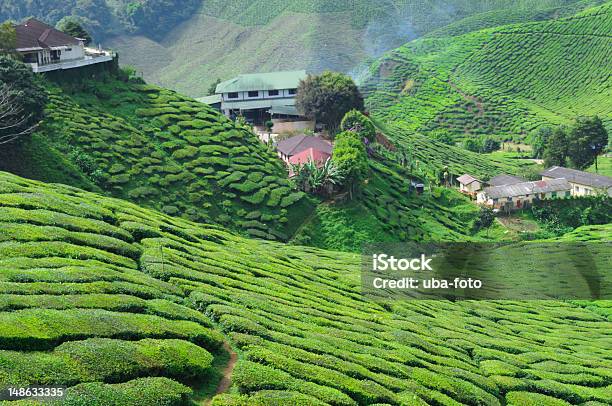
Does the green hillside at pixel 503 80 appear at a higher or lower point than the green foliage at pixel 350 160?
higher

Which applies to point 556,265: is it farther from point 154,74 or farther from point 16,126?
point 154,74

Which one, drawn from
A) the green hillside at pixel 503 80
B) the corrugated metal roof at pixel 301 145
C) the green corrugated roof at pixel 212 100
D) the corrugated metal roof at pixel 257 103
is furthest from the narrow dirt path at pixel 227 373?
the green hillside at pixel 503 80

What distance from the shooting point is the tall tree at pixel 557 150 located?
10844 cm

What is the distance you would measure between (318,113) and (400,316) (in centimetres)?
5366

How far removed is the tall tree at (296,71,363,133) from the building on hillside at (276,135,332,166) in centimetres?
544

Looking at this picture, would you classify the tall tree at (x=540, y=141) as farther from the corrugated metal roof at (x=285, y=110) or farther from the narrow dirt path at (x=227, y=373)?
the narrow dirt path at (x=227, y=373)

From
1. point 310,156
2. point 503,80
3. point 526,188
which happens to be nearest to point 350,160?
point 310,156

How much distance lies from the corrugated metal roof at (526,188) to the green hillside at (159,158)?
27.3 metres

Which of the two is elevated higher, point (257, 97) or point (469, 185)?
point (257, 97)

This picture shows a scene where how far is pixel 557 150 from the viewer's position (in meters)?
108

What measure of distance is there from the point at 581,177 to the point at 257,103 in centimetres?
4612

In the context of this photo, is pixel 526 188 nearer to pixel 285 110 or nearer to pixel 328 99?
pixel 328 99

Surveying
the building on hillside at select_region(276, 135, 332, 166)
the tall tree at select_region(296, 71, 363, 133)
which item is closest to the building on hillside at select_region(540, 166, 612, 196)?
the tall tree at select_region(296, 71, 363, 133)

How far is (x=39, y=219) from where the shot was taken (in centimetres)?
3400
